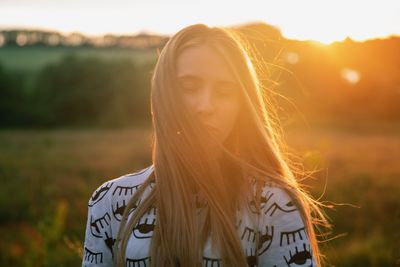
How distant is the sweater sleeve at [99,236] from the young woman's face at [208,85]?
0.60m

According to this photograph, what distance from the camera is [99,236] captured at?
2.37m

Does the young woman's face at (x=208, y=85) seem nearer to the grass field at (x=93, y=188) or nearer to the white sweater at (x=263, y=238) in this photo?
the white sweater at (x=263, y=238)

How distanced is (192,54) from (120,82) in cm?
5707

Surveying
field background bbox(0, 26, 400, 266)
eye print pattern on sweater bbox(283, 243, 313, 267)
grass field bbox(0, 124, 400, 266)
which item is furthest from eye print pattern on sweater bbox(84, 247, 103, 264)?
grass field bbox(0, 124, 400, 266)

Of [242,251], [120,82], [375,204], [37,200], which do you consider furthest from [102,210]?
[120,82]

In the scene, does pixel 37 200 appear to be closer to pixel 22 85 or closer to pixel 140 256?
pixel 140 256

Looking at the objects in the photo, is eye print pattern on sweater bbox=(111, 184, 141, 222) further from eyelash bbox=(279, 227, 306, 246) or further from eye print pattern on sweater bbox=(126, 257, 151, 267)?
eyelash bbox=(279, 227, 306, 246)

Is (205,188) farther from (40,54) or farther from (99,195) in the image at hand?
(40,54)

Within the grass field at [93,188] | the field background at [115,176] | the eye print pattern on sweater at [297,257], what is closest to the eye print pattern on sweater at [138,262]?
the eye print pattern on sweater at [297,257]

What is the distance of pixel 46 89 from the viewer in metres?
62.9

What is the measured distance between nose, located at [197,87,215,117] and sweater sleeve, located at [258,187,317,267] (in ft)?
1.48

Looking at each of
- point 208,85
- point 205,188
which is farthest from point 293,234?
point 208,85

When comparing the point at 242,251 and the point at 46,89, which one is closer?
the point at 242,251

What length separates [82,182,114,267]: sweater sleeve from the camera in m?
2.36
